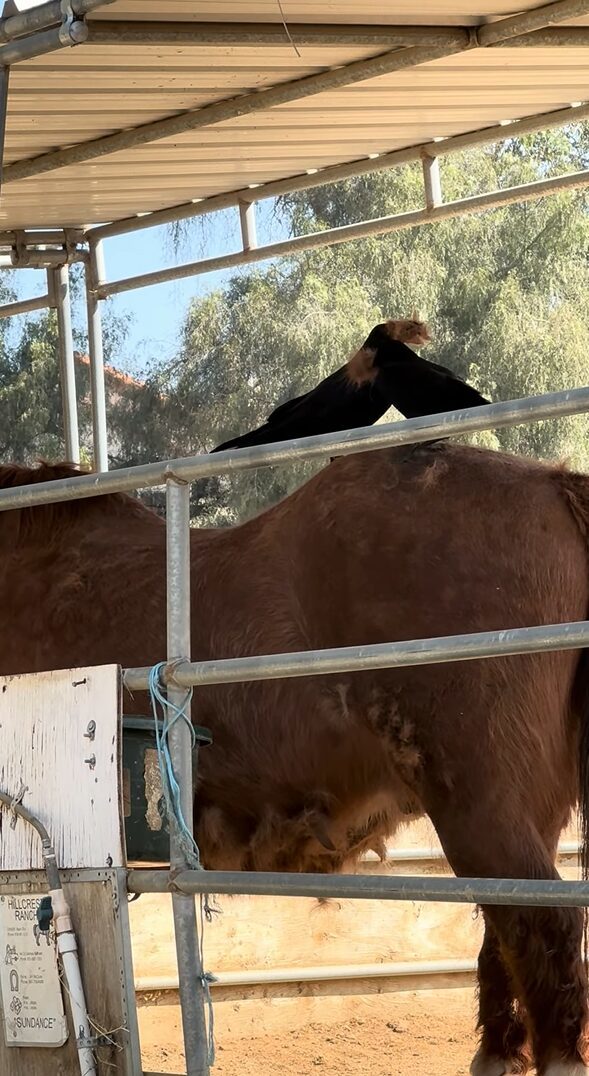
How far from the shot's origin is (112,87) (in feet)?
15.2

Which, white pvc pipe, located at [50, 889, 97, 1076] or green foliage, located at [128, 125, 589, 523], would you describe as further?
green foliage, located at [128, 125, 589, 523]

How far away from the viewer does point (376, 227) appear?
6039mm

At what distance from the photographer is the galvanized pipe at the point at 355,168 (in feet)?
18.5

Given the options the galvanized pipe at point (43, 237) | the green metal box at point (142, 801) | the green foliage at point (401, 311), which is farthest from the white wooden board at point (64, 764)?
the green foliage at point (401, 311)

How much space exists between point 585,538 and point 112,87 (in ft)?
8.35

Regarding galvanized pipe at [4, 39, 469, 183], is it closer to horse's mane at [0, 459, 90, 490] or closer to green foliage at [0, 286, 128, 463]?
horse's mane at [0, 459, 90, 490]

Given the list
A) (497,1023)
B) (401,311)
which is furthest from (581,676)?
(401,311)

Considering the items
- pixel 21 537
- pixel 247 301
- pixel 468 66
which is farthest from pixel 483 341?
pixel 21 537

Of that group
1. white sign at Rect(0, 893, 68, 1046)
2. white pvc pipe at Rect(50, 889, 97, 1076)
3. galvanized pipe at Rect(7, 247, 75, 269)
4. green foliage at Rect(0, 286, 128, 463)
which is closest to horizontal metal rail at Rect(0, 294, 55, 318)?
galvanized pipe at Rect(7, 247, 75, 269)

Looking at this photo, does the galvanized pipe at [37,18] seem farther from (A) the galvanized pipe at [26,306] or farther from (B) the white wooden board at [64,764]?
(A) the galvanized pipe at [26,306]

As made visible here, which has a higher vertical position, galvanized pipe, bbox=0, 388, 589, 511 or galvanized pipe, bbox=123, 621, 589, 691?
galvanized pipe, bbox=0, 388, 589, 511

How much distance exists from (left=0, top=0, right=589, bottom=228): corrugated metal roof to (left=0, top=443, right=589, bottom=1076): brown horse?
1.58 m

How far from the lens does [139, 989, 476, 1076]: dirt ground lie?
4.79m

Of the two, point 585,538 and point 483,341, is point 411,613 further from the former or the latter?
point 483,341
